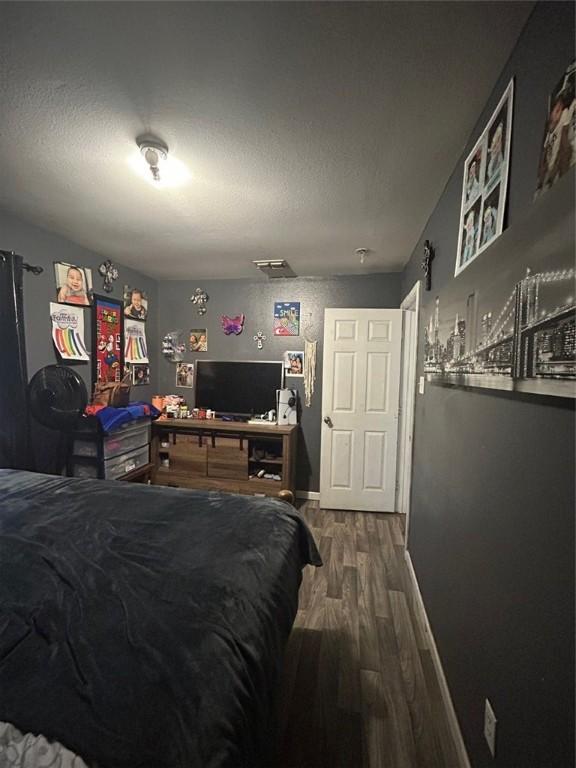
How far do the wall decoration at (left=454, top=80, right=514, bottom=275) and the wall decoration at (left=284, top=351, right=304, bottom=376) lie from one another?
2281 millimetres

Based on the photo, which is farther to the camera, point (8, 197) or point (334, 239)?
point (334, 239)

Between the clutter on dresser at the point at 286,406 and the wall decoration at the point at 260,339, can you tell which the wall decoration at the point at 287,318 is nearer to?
the wall decoration at the point at 260,339

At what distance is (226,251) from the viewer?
2922 millimetres

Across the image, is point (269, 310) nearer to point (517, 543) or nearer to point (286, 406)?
point (286, 406)

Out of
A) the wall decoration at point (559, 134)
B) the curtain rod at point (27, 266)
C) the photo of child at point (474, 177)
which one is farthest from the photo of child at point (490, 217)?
the curtain rod at point (27, 266)

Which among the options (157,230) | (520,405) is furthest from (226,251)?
(520,405)

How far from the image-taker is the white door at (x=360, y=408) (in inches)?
128

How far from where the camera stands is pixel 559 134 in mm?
764

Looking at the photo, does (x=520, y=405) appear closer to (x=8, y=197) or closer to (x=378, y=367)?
(x=378, y=367)

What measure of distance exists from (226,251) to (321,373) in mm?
1606

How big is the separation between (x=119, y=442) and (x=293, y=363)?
6.25 feet

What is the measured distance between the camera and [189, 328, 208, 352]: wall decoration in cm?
388

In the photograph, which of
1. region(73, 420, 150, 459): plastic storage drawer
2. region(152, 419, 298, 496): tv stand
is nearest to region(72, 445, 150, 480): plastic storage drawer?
region(73, 420, 150, 459): plastic storage drawer

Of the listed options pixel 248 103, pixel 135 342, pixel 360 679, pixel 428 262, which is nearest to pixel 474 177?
pixel 428 262
